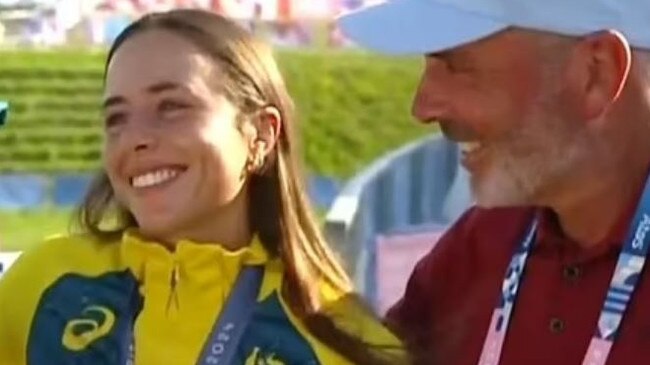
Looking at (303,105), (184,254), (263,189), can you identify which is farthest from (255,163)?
(303,105)

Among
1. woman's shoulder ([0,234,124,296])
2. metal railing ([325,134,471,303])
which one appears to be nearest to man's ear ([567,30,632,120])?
woman's shoulder ([0,234,124,296])

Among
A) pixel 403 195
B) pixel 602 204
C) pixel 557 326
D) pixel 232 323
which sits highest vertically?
pixel 602 204

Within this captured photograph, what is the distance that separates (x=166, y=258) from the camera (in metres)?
2.27

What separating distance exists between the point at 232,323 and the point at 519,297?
39 centimetres

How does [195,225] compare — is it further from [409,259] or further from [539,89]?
[409,259]

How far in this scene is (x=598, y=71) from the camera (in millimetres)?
1966

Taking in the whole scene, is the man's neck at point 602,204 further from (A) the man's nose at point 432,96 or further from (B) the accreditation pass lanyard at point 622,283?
(A) the man's nose at point 432,96

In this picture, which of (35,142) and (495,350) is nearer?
(495,350)

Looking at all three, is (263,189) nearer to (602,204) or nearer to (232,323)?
(232,323)

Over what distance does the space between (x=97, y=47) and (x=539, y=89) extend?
19.0ft

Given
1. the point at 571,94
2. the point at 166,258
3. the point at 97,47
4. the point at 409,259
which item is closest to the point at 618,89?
the point at 571,94

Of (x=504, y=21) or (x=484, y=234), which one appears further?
(x=484, y=234)

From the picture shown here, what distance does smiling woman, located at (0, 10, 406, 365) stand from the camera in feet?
7.36

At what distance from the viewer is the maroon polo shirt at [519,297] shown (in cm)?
201
